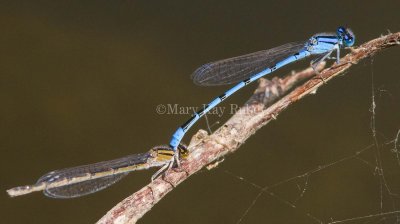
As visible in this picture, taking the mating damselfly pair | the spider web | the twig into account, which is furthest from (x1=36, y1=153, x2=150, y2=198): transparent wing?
the spider web

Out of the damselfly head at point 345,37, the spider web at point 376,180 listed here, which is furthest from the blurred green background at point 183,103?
the damselfly head at point 345,37

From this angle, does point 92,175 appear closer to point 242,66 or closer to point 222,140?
point 222,140

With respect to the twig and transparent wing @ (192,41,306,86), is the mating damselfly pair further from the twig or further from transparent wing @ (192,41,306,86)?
the twig

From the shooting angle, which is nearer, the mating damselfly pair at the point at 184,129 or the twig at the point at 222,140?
the twig at the point at 222,140

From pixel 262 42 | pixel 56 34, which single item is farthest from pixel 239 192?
pixel 56 34

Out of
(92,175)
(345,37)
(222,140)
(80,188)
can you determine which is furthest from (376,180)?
(80,188)

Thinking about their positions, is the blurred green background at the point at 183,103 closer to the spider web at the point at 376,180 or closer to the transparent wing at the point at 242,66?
the spider web at the point at 376,180
